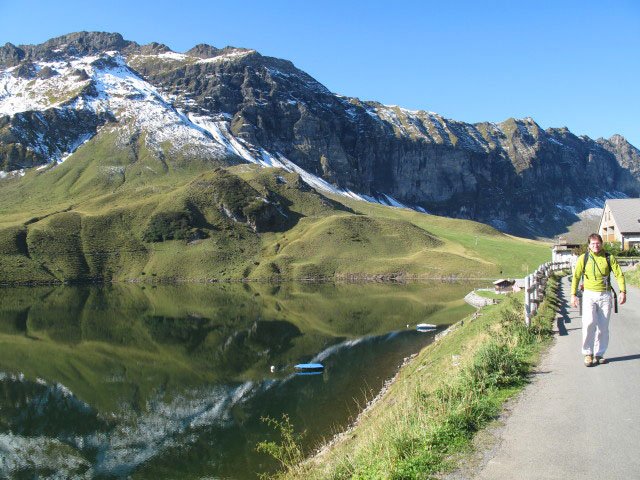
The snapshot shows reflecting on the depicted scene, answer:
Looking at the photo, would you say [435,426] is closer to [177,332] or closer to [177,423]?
[177,423]

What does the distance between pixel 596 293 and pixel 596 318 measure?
30.6 inches

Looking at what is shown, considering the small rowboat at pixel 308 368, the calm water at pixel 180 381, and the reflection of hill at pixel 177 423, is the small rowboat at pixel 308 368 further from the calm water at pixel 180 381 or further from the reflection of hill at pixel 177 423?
the calm water at pixel 180 381

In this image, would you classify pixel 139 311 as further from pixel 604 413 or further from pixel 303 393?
pixel 604 413

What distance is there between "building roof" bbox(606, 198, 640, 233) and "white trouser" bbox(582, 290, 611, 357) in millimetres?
77990

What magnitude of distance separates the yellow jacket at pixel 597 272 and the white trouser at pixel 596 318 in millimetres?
220

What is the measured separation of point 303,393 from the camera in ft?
106

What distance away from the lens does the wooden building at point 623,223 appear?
7856 cm

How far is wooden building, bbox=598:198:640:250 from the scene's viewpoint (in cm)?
7856

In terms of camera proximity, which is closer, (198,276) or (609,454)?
(609,454)

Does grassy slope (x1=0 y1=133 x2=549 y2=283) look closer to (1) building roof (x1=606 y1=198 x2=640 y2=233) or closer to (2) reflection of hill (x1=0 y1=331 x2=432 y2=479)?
(1) building roof (x1=606 y1=198 x2=640 y2=233)

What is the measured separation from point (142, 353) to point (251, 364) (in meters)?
13.5

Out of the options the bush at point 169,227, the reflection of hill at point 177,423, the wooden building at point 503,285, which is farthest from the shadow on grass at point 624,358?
the bush at point 169,227

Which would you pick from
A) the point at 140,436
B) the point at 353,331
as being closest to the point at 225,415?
the point at 140,436

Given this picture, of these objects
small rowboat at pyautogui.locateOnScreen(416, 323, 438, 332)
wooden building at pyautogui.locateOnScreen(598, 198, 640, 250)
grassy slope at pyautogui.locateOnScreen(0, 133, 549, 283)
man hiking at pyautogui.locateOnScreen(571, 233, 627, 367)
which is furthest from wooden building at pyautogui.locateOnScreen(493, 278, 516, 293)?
grassy slope at pyautogui.locateOnScreen(0, 133, 549, 283)
